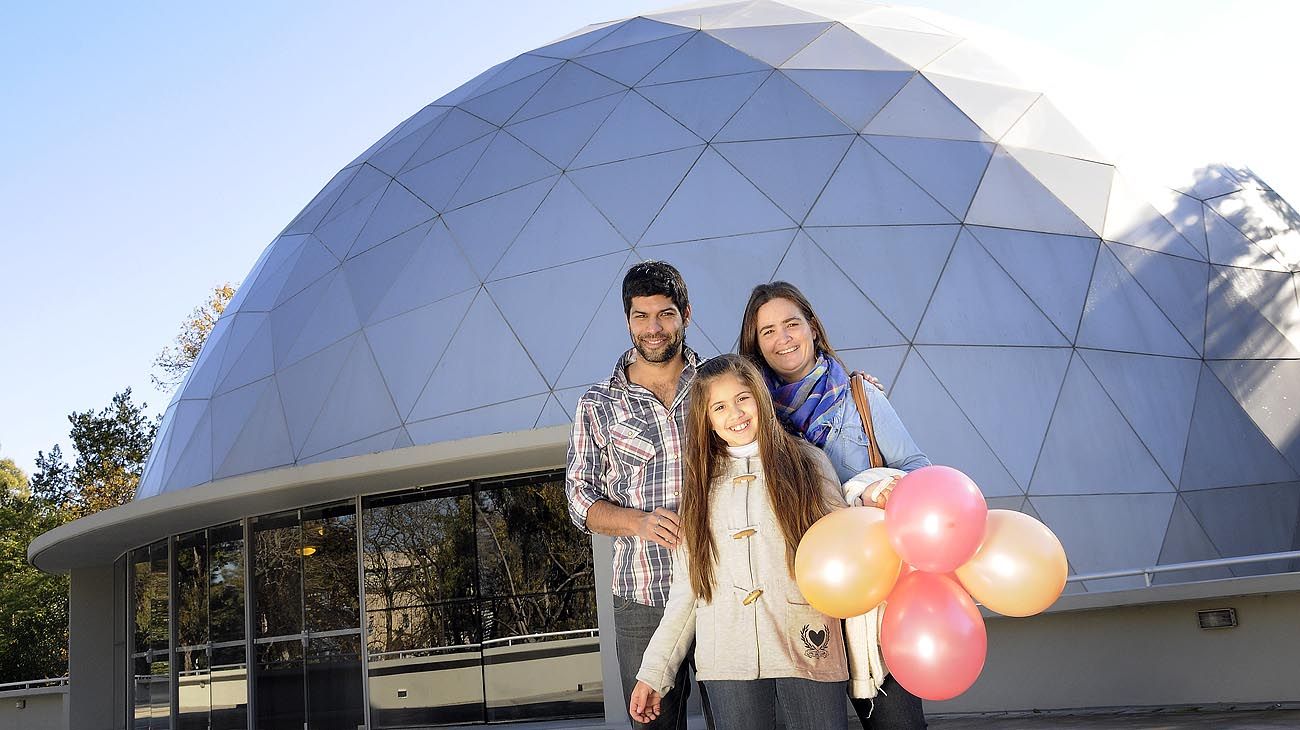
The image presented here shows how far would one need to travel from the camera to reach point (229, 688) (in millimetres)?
15508

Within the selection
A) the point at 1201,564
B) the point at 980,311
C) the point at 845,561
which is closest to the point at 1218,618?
the point at 1201,564

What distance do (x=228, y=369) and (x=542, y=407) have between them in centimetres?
712

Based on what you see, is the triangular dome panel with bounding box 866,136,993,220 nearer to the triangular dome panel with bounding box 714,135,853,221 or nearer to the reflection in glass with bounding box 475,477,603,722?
the triangular dome panel with bounding box 714,135,853,221

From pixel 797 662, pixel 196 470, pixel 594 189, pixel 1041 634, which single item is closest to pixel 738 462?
pixel 797 662

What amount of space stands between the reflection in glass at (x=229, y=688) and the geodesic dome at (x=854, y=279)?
266 centimetres

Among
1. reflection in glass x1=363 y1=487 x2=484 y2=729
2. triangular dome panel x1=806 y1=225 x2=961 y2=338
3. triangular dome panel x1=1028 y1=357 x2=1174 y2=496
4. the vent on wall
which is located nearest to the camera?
the vent on wall

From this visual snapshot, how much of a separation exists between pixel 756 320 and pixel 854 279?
368 inches

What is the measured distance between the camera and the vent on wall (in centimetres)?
935

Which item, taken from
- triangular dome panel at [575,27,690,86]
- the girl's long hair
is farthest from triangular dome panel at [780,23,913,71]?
the girl's long hair

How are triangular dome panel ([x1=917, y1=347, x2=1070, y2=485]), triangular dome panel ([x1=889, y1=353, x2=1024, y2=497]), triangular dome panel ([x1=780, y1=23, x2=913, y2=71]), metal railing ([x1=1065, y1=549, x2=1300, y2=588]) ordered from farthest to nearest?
1. triangular dome panel ([x1=780, y1=23, x2=913, y2=71])
2. triangular dome panel ([x1=917, y1=347, x2=1070, y2=485])
3. triangular dome panel ([x1=889, y1=353, x2=1024, y2=497])
4. metal railing ([x1=1065, y1=549, x2=1300, y2=588])

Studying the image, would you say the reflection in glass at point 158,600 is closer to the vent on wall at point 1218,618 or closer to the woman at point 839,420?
the vent on wall at point 1218,618

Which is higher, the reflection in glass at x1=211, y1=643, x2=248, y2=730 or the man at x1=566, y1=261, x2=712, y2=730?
the man at x1=566, y1=261, x2=712, y2=730

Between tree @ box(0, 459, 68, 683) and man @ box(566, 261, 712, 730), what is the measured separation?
156 ft

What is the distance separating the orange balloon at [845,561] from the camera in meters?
3.56
